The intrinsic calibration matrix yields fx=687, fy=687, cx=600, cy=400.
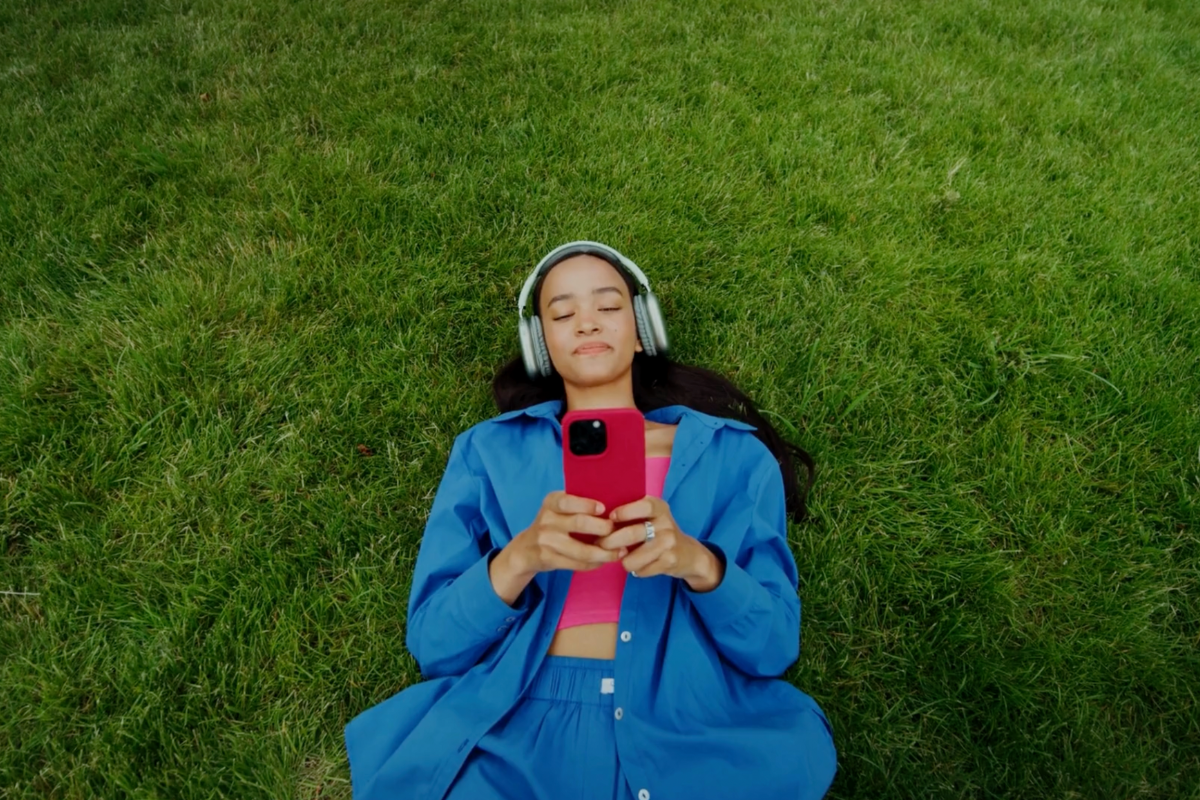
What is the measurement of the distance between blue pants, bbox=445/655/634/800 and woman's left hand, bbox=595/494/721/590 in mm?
613

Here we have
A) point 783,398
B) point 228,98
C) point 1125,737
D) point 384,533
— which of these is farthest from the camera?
point 228,98

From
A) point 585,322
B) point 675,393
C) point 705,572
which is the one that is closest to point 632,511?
point 705,572

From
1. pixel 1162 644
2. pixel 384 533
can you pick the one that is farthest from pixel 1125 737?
pixel 384 533

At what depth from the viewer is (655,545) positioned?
2105 mm

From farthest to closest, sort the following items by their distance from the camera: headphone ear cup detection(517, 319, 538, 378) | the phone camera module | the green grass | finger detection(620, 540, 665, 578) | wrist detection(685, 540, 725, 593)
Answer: headphone ear cup detection(517, 319, 538, 378), the green grass, wrist detection(685, 540, 725, 593), finger detection(620, 540, 665, 578), the phone camera module

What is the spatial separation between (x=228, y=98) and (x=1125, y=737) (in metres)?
6.61

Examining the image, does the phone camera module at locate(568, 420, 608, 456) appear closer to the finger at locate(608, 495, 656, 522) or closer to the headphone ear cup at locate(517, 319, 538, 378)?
the finger at locate(608, 495, 656, 522)

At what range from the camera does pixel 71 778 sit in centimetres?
264

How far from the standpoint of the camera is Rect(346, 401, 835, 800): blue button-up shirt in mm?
2352

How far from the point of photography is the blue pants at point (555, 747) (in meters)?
2.35

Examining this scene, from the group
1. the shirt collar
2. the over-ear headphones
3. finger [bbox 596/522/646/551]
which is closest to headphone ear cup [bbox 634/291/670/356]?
the over-ear headphones

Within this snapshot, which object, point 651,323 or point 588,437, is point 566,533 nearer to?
point 588,437

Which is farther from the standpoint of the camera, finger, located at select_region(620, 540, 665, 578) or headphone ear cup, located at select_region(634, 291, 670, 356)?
headphone ear cup, located at select_region(634, 291, 670, 356)

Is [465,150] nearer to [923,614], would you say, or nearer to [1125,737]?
[923,614]
